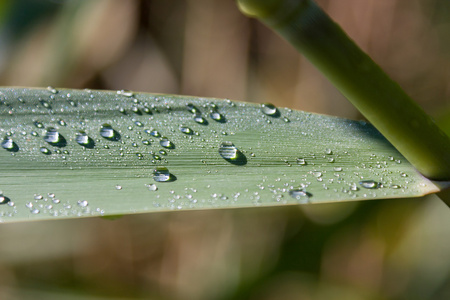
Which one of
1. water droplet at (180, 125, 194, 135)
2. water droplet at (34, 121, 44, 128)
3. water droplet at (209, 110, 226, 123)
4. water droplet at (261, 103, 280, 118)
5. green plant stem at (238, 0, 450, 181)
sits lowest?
water droplet at (34, 121, 44, 128)

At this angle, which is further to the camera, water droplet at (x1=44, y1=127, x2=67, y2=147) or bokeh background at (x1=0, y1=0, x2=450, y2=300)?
bokeh background at (x1=0, y1=0, x2=450, y2=300)

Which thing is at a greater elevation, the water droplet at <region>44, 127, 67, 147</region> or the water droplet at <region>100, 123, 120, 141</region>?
the water droplet at <region>100, 123, 120, 141</region>

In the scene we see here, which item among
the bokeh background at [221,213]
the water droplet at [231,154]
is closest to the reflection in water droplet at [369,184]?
the water droplet at [231,154]

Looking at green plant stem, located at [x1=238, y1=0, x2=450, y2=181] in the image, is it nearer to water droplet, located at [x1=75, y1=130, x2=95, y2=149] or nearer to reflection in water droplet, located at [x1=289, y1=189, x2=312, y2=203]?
reflection in water droplet, located at [x1=289, y1=189, x2=312, y2=203]

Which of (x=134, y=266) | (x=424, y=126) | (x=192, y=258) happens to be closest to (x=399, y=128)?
(x=424, y=126)

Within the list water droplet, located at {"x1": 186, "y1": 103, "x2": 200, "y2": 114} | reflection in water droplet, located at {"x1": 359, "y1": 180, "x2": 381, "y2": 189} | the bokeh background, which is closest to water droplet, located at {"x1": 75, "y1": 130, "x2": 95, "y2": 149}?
water droplet, located at {"x1": 186, "y1": 103, "x2": 200, "y2": 114}

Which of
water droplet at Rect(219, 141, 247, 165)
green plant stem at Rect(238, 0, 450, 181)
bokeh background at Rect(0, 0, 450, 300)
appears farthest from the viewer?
bokeh background at Rect(0, 0, 450, 300)

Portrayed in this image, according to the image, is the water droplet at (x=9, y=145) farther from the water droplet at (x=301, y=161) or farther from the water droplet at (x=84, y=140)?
the water droplet at (x=301, y=161)
